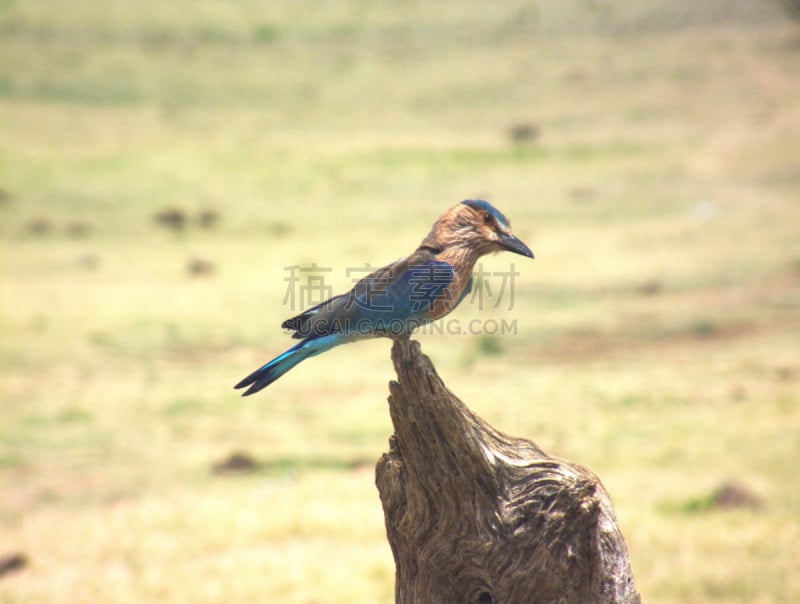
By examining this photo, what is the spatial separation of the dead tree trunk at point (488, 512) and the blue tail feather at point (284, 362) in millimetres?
780

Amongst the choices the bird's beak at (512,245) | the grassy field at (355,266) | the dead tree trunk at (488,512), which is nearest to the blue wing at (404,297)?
the bird's beak at (512,245)

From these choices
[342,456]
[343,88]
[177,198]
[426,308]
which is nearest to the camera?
[426,308]

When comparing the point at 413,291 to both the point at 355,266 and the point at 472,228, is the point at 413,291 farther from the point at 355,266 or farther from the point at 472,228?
the point at 355,266

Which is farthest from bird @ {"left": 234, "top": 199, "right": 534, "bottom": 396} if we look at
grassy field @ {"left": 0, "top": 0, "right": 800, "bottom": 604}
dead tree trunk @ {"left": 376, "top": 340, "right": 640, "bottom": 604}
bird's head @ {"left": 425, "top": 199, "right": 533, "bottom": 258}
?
grassy field @ {"left": 0, "top": 0, "right": 800, "bottom": 604}

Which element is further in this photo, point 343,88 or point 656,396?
point 343,88

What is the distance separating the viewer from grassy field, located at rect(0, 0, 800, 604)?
1212 cm

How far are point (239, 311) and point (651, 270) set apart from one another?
9.71m

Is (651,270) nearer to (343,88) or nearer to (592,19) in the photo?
(343,88)

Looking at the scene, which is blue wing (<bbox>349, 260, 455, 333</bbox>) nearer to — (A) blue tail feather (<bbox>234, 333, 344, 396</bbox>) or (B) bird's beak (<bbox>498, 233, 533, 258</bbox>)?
(A) blue tail feather (<bbox>234, 333, 344, 396</bbox>)

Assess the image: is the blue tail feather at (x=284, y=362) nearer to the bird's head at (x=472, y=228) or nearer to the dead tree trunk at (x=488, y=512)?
the dead tree trunk at (x=488, y=512)

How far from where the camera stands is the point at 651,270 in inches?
1029

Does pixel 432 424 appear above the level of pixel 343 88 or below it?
below

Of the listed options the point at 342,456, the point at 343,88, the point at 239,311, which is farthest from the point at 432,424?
the point at 343,88

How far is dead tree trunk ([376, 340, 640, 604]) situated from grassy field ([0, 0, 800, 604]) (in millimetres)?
5193
